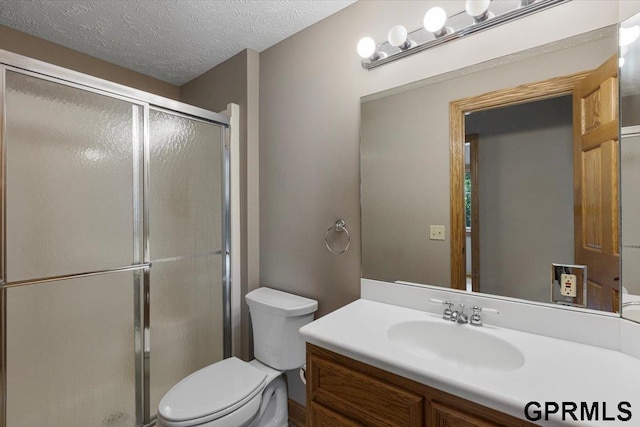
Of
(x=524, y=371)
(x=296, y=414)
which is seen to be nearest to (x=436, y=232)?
(x=524, y=371)

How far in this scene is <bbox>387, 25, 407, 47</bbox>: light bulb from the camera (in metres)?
1.29

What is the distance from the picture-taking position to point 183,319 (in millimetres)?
1865

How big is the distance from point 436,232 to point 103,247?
166 centimetres

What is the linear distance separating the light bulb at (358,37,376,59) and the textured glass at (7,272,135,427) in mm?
1697

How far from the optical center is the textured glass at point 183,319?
1.72 meters

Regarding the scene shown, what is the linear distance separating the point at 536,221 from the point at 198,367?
6.82 feet

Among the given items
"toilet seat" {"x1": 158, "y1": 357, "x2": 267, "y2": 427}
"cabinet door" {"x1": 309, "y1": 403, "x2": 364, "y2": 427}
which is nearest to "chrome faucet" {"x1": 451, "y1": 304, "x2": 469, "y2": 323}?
"cabinet door" {"x1": 309, "y1": 403, "x2": 364, "y2": 427}

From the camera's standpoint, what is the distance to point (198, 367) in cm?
193

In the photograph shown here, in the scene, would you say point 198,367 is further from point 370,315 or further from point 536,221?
point 536,221

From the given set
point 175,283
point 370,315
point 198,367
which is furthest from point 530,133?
point 198,367

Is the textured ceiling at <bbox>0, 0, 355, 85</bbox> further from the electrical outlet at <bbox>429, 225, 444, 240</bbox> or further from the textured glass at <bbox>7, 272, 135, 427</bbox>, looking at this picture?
the textured glass at <bbox>7, 272, 135, 427</bbox>

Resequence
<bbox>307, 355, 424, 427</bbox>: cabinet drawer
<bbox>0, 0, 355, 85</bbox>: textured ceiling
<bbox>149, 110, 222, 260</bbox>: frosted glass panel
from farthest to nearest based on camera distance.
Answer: <bbox>149, 110, 222, 260</bbox>: frosted glass panel
<bbox>0, 0, 355, 85</bbox>: textured ceiling
<bbox>307, 355, 424, 427</bbox>: cabinet drawer

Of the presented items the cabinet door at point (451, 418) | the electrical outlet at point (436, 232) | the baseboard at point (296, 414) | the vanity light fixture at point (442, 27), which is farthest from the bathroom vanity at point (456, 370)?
Answer: the vanity light fixture at point (442, 27)

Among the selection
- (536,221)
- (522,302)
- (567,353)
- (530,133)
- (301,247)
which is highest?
(530,133)
